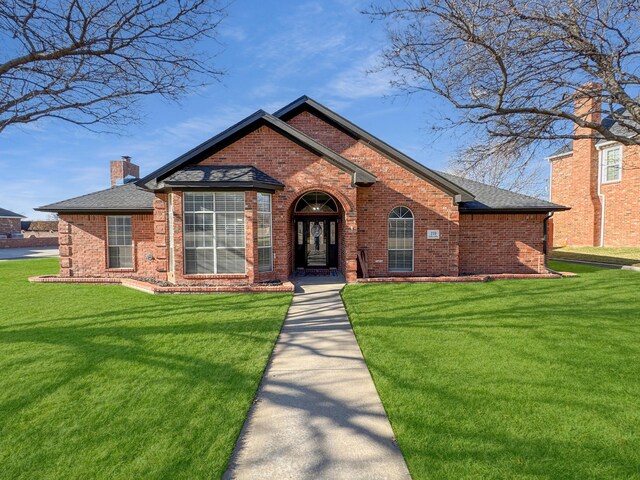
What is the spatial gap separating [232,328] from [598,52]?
10532mm

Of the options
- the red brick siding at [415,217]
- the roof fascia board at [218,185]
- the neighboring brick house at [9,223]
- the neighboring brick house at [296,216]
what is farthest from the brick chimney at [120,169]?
the neighboring brick house at [9,223]

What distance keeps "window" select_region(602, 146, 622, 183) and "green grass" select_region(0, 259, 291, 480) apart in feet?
82.0

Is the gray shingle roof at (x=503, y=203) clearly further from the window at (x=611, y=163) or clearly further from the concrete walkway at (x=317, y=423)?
the window at (x=611, y=163)

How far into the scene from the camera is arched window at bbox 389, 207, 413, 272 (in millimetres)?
12391

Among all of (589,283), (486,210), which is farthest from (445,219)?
(589,283)

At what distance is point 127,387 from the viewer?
163 inches

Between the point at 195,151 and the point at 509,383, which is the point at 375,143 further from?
the point at 509,383

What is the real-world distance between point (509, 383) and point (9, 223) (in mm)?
66420

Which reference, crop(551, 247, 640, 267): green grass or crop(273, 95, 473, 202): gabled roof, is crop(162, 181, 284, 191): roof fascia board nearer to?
crop(273, 95, 473, 202): gabled roof

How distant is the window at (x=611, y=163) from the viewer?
2098cm

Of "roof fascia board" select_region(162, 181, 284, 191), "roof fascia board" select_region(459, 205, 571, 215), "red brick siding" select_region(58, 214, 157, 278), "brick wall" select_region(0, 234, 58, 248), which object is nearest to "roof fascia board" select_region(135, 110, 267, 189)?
"roof fascia board" select_region(162, 181, 284, 191)

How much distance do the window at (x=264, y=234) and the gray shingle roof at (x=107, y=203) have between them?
520 cm

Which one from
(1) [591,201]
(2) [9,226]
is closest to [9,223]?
(2) [9,226]

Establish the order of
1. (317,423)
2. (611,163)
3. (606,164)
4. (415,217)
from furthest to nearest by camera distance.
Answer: (606,164), (611,163), (415,217), (317,423)
